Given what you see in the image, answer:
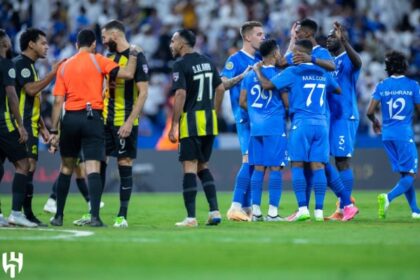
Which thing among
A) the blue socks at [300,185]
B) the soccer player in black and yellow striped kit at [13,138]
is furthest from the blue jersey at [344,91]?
the soccer player in black and yellow striped kit at [13,138]

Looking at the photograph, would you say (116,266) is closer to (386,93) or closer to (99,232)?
(99,232)

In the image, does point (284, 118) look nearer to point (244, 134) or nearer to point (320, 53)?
point (244, 134)

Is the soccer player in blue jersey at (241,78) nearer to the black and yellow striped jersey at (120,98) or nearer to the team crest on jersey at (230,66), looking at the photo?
the team crest on jersey at (230,66)

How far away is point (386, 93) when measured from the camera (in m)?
15.1

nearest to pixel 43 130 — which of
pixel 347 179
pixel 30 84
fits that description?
pixel 30 84

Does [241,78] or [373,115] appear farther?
[373,115]

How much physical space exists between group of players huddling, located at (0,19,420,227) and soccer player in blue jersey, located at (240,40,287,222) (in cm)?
1

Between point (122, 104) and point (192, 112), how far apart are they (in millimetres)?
927

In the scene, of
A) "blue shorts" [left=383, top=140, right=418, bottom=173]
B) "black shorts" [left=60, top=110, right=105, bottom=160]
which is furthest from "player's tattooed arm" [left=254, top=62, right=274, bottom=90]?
"black shorts" [left=60, top=110, right=105, bottom=160]

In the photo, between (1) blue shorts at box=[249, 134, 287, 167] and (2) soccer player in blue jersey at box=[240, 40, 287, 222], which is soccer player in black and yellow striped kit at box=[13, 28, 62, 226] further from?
(1) blue shorts at box=[249, 134, 287, 167]

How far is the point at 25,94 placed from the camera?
44.0ft

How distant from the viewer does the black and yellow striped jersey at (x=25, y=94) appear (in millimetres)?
13305

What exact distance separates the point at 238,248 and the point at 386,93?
233 inches

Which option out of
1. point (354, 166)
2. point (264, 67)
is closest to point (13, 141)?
point (264, 67)
